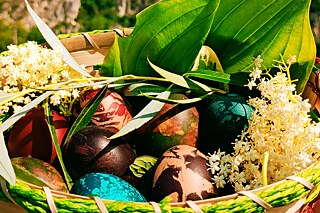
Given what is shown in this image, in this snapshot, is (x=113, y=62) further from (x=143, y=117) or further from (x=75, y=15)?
(x=75, y=15)

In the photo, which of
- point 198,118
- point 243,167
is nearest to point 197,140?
point 198,118

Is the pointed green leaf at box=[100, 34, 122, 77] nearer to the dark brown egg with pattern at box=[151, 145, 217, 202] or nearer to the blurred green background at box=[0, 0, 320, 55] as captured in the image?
the dark brown egg with pattern at box=[151, 145, 217, 202]

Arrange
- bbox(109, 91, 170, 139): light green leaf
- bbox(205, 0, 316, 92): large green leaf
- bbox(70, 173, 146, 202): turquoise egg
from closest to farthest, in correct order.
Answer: bbox(70, 173, 146, 202): turquoise egg, bbox(109, 91, 170, 139): light green leaf, bbox(205, 0, 316, 92): large green leaf

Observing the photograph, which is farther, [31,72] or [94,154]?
[31,72]

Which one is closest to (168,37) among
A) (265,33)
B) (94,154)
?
(265,33)

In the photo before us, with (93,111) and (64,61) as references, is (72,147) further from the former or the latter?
(64,61)

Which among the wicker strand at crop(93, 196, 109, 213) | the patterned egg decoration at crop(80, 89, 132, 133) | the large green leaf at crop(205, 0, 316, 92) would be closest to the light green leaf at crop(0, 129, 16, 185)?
the wicker strand at crop(93, 196, 109, 213)

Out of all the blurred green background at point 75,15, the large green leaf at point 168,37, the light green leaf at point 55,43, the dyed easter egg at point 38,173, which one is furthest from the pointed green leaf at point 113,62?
the blurred green background at point 75,15
